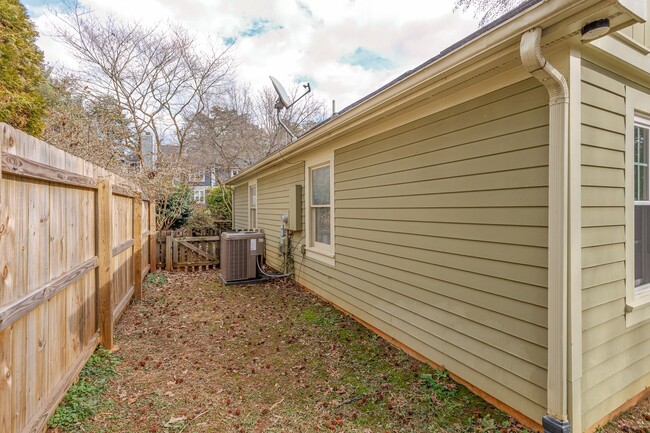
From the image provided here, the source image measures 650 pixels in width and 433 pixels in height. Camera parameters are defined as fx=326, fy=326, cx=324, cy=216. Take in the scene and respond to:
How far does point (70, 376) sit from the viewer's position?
8.40 ft

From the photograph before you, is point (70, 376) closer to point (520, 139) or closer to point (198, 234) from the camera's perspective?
point (520, 139)

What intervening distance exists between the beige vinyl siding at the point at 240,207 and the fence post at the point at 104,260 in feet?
25.4

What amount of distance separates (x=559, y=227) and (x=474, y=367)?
137 cm

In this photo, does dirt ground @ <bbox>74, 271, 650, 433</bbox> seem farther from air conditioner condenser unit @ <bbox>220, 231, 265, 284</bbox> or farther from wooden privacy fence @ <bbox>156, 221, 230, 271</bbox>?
wooden privacy fence @ <bbox>156, 221, 230, 271</bbox>

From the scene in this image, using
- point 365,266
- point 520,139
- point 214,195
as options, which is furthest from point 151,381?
point 214,195

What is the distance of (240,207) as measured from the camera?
1252 cm

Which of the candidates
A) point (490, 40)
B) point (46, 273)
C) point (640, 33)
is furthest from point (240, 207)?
point (640, 33)

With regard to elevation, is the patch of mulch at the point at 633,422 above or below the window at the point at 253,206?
below

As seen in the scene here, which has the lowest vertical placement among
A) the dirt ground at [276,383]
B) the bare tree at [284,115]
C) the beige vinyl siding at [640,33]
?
the dirt ground at [276,383]

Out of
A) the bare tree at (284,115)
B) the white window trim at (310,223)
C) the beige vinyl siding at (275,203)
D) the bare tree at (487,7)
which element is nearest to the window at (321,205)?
the white window trim at (310,223)

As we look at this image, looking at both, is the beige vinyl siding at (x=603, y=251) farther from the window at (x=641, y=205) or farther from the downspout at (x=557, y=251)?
the window at (x=641, y=205)

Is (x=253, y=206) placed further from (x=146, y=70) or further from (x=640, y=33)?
(x=146, y=70)

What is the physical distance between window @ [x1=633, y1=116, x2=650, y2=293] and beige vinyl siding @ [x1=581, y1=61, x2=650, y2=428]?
38 cm

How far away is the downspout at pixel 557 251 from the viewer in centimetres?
202
